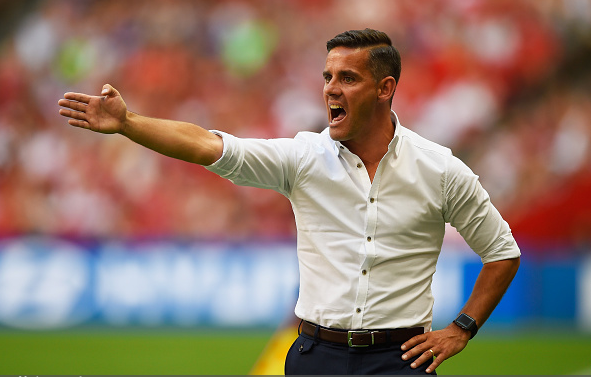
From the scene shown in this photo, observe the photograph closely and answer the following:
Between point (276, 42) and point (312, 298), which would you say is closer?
point (312, 298)

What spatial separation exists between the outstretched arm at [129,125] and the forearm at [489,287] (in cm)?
149

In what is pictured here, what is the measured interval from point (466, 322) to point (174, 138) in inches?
64.5

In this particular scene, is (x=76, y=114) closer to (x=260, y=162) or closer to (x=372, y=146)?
(x=260, y=162)

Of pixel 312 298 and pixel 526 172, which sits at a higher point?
pixel 526 172

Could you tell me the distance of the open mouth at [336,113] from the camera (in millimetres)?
3758

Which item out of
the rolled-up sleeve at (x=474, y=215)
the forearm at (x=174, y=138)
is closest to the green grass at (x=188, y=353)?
the rolled-up sleeve at (x=474, y=215)

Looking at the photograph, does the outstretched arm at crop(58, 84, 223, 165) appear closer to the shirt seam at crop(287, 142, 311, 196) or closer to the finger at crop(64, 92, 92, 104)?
the finger at crop(64, 92, 92, 104)

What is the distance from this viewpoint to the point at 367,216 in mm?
3678

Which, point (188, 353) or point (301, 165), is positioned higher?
point (301, 165)

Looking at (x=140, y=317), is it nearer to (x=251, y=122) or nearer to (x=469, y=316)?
(x=251, y=122)

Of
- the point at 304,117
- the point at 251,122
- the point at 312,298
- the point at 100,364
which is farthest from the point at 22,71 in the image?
the point at 312,298

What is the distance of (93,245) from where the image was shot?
9.86 meters

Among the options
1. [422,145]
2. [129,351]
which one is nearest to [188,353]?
[129,351]

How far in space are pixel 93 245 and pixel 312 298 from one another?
21.7ft
